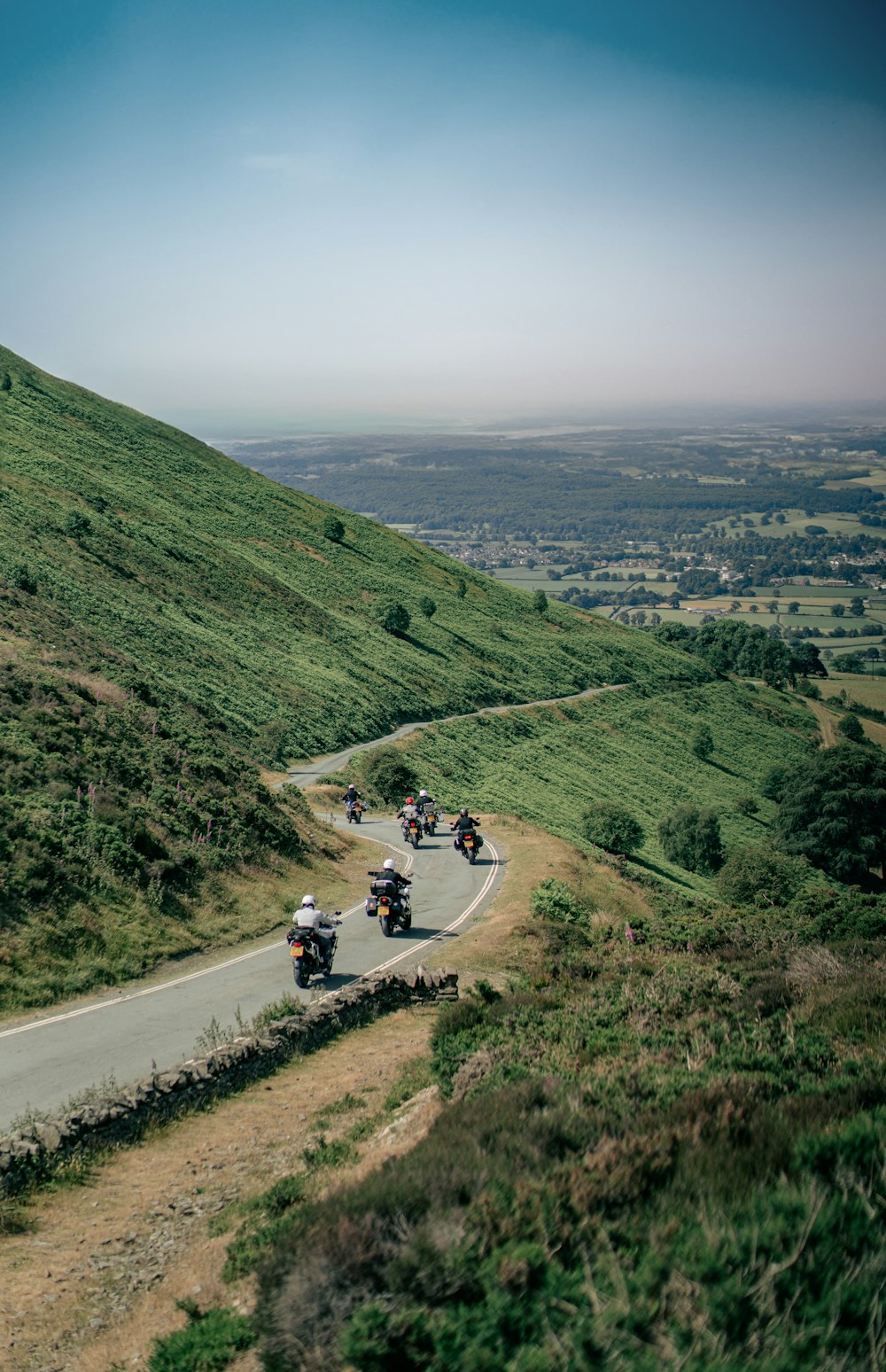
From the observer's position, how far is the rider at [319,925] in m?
13.9

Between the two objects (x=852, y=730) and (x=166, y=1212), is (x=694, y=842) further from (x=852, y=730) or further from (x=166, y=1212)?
(x=852, y=730)

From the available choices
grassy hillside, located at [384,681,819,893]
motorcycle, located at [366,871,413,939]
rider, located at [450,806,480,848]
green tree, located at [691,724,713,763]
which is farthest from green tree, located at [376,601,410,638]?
motorcycle, located at [366,871,413,939]

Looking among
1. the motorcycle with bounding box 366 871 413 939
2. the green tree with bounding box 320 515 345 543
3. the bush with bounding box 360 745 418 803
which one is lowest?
the bush with bounding box 360 745 418 803

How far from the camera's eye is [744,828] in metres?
59.7

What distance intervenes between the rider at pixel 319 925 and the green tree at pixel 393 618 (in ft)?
217

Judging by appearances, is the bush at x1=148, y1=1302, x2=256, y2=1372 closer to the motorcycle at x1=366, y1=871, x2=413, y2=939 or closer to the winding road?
the winding road

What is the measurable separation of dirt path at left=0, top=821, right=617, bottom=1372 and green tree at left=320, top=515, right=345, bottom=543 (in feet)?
303

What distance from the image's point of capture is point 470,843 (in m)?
26.2

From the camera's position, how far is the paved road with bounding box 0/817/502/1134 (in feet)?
33.1

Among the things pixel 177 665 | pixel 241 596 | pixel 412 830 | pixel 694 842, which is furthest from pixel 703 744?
pixel 412 830

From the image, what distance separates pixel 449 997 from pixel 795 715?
298 ft

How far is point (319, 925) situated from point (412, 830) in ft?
48.9

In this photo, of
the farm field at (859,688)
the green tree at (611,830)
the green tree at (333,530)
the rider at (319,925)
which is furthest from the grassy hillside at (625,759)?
the green tree at (333,530)

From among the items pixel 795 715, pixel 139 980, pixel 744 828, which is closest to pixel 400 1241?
pixel 139 980
